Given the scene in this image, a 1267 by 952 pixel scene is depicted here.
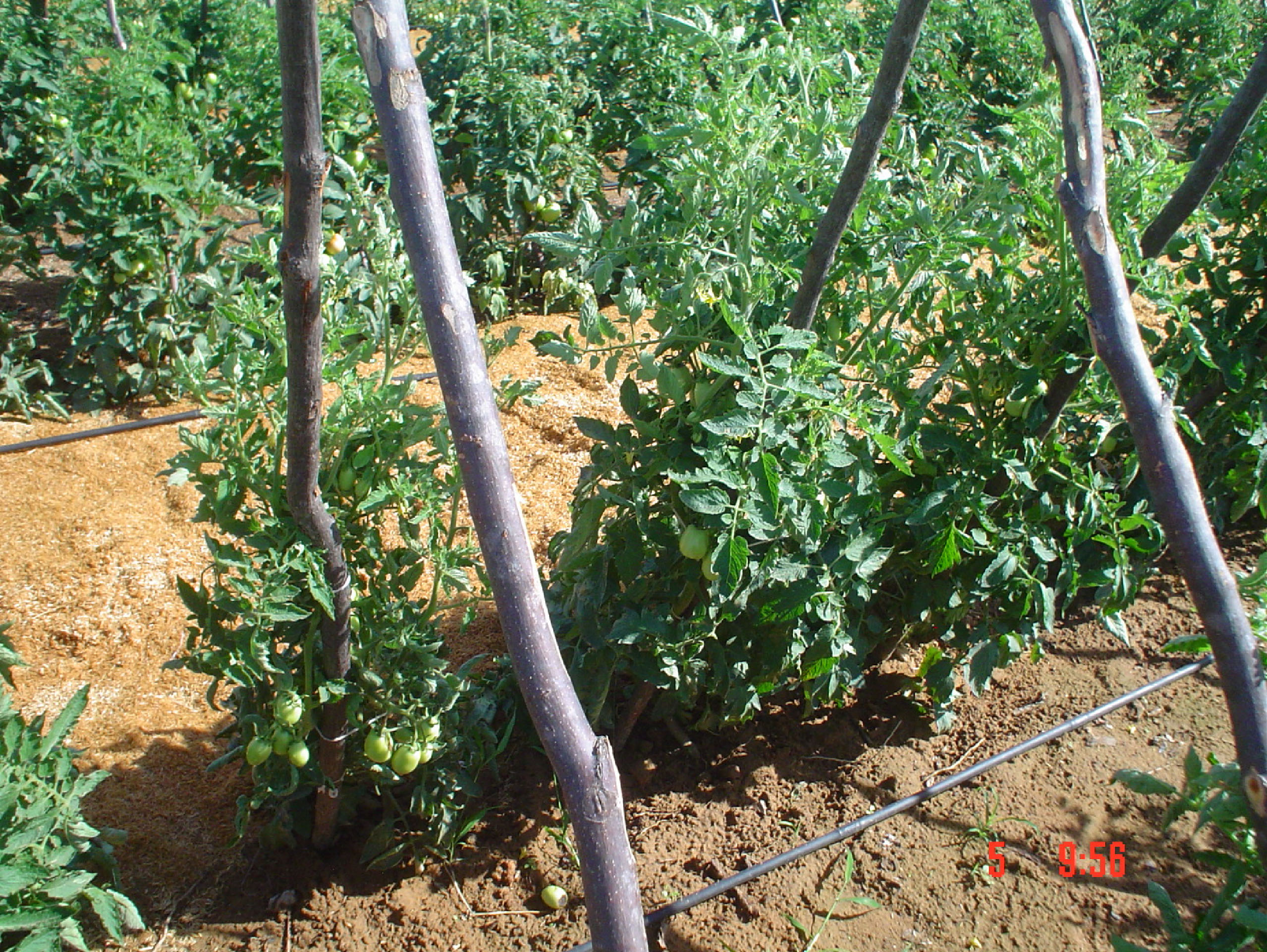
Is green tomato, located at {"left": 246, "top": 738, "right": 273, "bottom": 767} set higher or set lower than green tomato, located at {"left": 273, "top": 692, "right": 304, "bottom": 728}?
lower

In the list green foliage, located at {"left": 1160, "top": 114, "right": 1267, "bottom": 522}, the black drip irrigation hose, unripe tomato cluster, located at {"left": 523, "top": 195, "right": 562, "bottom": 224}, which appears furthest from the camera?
unripe tomato cluster, located at {"left": 523, "top": 195, "right": 562, "bottom": 224}

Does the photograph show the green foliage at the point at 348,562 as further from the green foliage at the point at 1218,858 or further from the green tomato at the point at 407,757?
the green foliage at the point at 1218,858

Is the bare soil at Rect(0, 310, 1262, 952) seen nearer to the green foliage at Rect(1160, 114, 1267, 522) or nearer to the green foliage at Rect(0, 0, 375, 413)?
the green foliage at Rect(1160, 114, 1267, 522)

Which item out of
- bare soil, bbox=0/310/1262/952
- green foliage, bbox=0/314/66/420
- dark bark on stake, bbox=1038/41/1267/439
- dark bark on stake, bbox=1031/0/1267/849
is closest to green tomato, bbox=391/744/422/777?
bare soil, bbox=0/310/1262/952

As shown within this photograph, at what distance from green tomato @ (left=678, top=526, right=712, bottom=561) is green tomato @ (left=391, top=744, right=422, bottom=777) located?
2.11ft

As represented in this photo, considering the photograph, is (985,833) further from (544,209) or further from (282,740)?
(544,209)

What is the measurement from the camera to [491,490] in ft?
3.91

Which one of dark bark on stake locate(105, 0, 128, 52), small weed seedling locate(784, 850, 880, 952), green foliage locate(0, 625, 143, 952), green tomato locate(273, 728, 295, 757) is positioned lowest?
small weed seedling locate(784, 850, 880, 952)

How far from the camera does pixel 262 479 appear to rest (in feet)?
5.33

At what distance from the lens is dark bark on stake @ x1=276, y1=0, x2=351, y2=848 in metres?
1.22

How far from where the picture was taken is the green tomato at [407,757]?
1780mm

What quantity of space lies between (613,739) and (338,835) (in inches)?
26.0

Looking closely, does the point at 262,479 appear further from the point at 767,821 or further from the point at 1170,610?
the point at 1170,610

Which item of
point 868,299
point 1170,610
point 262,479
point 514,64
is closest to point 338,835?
point 262,479
